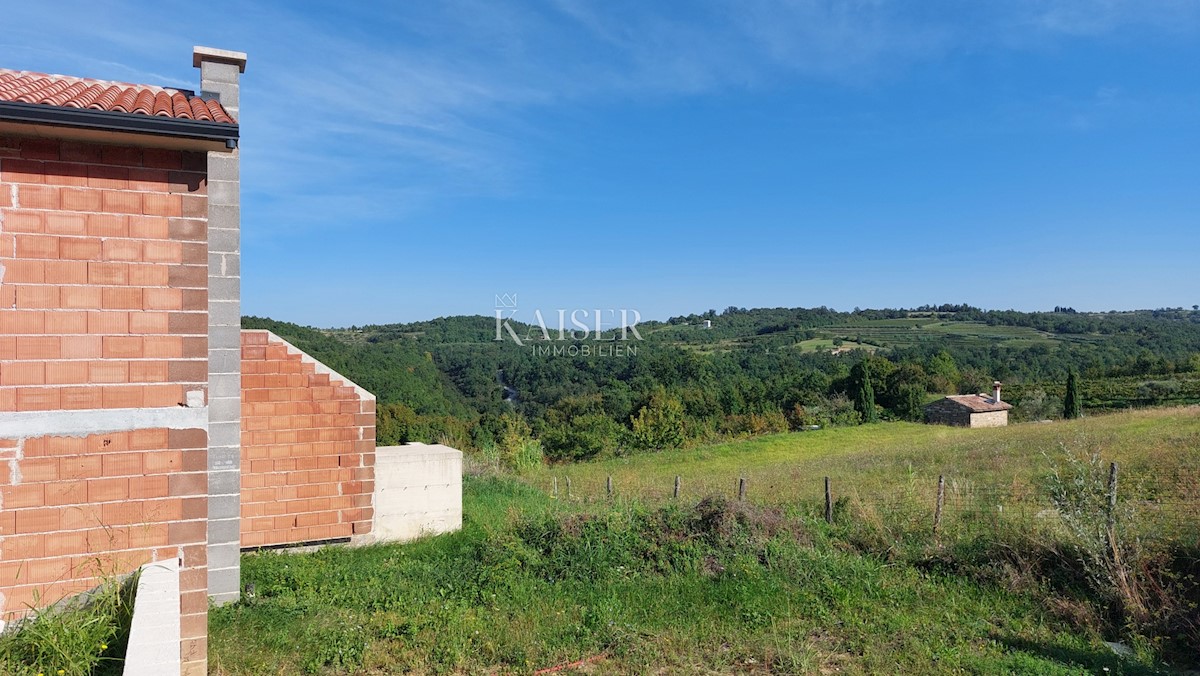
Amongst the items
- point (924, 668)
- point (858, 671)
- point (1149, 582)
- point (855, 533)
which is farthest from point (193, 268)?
point (1149, 582)

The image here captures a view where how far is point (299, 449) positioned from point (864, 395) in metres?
40.2

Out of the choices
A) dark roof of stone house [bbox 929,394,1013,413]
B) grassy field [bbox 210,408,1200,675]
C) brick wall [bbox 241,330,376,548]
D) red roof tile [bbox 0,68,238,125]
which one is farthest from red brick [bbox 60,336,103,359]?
dark roof of stone house [bbox 929,394,1013,413]

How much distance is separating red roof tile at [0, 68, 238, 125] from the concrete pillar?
601 millimetres

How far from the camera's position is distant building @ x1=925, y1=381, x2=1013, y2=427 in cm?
3653

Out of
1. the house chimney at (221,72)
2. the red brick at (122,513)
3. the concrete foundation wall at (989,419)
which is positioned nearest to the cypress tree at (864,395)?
the concrete foundation wall at (989,419)

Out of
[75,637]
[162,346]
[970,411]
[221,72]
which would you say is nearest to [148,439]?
[162,346]

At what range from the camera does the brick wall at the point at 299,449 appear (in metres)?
8.18

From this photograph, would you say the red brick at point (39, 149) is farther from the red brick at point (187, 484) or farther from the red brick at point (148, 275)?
the red brick at point (187, 484)

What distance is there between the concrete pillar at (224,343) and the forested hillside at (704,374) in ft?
59.2

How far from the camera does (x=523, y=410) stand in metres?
47.7

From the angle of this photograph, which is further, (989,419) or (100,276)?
(989,419)

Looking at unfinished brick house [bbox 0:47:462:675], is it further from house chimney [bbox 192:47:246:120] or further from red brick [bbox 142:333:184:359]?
house chimney [bbox 192:47:246:120]

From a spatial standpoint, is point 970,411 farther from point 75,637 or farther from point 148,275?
point 75,637

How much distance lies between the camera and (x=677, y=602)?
6.12 meters
